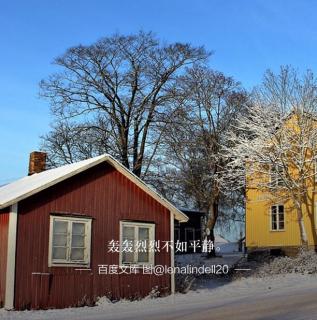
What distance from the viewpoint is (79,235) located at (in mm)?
18219

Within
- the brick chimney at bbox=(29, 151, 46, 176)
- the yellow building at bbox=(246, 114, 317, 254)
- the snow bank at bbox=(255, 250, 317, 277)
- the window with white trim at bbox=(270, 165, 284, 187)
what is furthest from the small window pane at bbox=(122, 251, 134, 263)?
the yellow building at bbox=(246, 114, 317, 254)

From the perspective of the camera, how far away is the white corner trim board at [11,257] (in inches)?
642

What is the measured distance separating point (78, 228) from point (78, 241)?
403 millimetres

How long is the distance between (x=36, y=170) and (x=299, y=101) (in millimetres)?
17038

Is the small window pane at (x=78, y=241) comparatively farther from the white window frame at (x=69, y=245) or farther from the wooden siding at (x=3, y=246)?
the wooden siding at (x=3, y=246)

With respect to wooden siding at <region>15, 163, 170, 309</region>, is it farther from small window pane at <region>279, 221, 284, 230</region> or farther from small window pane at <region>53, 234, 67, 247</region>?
small window pane at <region>279, 221, 284, 230</region>

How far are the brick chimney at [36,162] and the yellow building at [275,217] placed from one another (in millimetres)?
15264

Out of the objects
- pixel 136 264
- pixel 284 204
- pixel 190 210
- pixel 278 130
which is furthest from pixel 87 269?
pixel 190 210

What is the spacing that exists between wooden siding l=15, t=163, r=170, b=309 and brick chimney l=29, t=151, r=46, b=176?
4.72 metres

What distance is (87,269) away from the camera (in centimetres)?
1816

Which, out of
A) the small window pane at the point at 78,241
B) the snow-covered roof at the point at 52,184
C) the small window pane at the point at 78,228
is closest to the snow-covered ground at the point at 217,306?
the small window pane at the point at 78,241

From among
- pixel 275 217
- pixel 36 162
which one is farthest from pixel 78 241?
pixel 275 217

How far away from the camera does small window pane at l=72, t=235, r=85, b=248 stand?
1805 cm

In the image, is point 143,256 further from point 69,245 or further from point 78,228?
point 69,245
